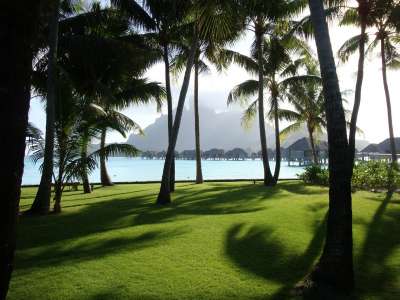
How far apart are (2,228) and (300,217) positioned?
7.62 meters

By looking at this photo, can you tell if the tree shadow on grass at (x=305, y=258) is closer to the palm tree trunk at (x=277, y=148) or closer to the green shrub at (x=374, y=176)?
the green shrub at (x=374, y=176)

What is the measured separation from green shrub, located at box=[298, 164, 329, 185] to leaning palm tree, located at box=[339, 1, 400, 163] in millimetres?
3314

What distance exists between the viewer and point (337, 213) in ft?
14.7

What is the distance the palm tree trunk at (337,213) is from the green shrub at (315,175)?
48.8 ft

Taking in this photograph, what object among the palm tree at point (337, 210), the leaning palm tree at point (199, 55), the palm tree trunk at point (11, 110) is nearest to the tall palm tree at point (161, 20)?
the leaning palm tree at point (199, 55)

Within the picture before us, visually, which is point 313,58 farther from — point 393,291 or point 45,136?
point 393,291

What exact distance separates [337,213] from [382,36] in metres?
15.0

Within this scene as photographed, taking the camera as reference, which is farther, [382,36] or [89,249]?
[382,36]

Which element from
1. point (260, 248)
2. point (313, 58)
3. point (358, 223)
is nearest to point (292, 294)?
point (260, 248)

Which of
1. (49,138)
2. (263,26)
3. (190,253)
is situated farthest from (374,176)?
(49,138)

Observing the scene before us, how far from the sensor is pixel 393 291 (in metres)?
4.58

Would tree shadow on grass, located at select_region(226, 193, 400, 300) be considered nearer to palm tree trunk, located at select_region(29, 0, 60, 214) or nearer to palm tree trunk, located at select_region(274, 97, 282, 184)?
palm tree trunk, located at select_region(29, 0, 60, 214)

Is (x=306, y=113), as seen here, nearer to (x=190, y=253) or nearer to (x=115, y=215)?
(x=115, y=215)

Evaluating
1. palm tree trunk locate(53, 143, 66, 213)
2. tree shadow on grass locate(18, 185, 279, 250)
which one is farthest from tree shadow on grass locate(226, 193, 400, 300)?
palm tree trunk locate(53, 143, 66, 213)
